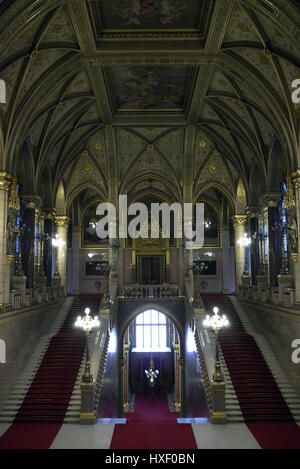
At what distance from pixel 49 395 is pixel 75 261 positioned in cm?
1621

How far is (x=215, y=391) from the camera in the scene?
12492mm

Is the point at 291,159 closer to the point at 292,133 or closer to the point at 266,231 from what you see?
the point at 292,133

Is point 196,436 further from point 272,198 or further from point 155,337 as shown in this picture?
point 155,337

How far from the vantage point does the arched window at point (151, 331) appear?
3127 cm

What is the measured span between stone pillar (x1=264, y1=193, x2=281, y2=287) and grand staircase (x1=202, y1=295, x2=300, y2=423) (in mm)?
2989

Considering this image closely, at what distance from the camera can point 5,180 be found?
46.6 ft

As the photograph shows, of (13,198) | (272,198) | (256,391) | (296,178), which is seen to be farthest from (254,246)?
(13,198)

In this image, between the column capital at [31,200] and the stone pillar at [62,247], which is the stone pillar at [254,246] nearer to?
the stone pillar at [62,247]

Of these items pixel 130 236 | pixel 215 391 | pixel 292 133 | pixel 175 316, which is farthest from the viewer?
pixel 130 236

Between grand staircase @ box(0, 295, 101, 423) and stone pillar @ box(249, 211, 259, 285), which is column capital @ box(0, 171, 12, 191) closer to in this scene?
grand staircase @ box(0, 295, 101, 423)

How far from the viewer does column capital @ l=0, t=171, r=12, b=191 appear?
14.1 m

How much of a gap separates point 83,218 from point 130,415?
13972mm

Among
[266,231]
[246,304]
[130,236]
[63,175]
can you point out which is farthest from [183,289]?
[63,175]

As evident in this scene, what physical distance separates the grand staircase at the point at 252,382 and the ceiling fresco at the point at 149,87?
1132 cm
